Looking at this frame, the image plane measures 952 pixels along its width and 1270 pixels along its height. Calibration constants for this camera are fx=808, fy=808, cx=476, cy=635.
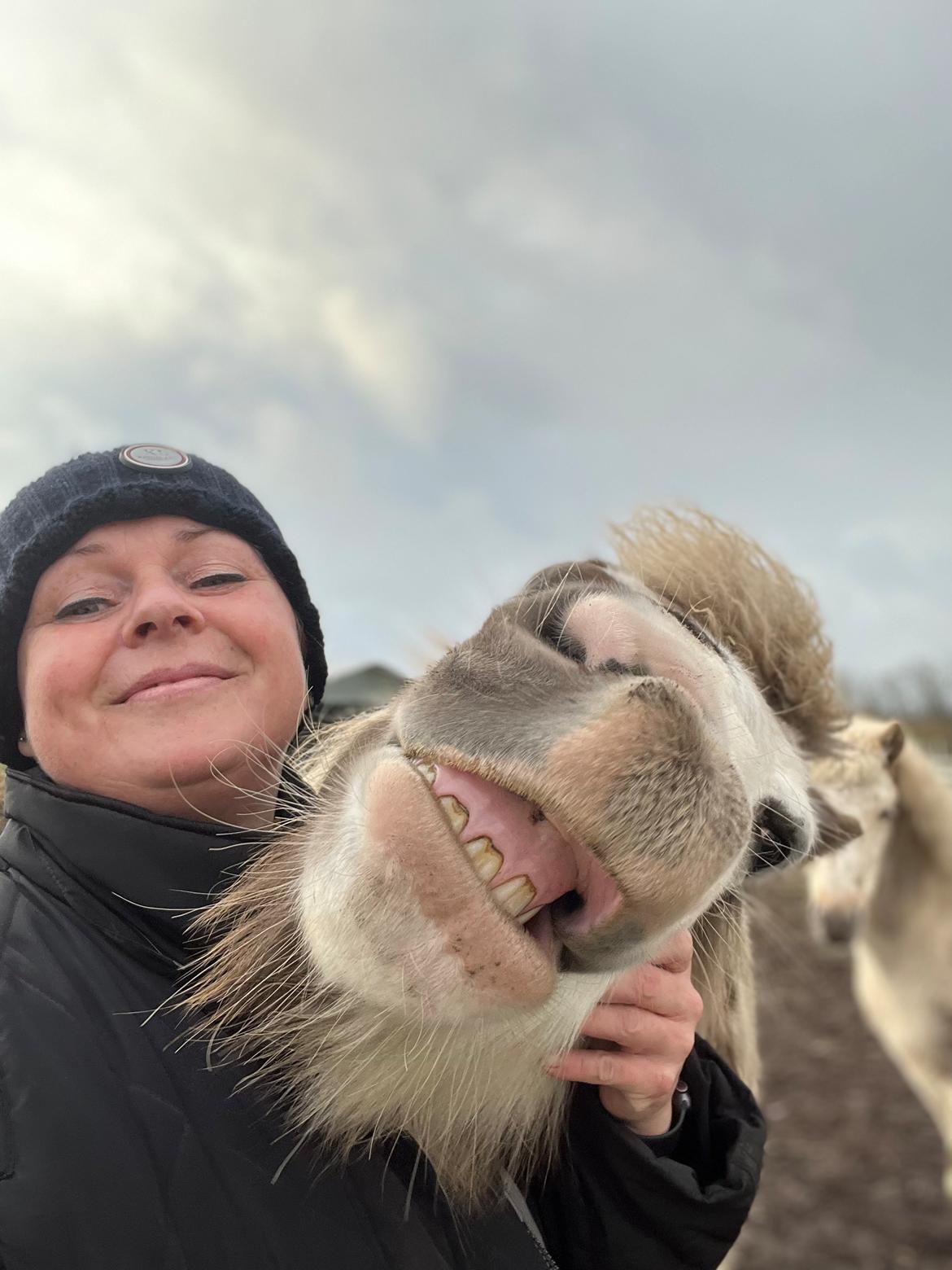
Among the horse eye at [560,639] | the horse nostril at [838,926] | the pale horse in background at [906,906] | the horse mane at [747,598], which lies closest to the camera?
the horse eye at [560,639]

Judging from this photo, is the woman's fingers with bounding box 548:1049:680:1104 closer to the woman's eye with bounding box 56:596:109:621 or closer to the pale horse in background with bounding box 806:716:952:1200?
the woman's eye with bounding box 56:596:109:621

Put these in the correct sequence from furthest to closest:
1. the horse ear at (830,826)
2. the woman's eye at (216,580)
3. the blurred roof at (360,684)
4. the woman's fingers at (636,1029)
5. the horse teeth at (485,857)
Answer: the blurred roof at (360,684) → the horse ear at (830,826) → the woman's eye at (216,580) → the woman's fingers at (636,1029) → the horse teeth at (485,857)

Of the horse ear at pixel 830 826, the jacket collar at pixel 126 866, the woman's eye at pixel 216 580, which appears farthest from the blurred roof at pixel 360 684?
the jacket collar at pixel 126 866

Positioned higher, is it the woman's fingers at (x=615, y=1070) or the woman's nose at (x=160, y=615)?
the woman's nose at (x=160, y=615)

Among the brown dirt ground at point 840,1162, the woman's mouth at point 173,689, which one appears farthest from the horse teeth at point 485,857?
the brown dirt ground at point 840,1162

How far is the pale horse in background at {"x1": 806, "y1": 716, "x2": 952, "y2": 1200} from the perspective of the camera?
15.7 feet

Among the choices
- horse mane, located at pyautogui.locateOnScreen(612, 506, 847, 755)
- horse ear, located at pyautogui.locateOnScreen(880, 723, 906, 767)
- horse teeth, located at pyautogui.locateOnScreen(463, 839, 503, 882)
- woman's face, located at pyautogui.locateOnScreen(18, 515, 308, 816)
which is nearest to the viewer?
horse teeth, located at pyautogui.locateOnScreen(463, 839, 503, 882)

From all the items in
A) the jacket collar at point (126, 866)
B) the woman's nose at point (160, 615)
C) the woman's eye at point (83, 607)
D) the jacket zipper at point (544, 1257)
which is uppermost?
the woman's eye at point (83, 607)

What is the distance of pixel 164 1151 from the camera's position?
102cm

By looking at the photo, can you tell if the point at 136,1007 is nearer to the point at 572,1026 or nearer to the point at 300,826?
the point at 300,826

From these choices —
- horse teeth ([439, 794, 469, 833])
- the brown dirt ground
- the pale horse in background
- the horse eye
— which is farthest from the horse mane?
the pale horse in background

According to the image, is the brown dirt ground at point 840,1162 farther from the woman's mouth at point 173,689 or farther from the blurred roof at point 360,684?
the blurred roof at point 360,684

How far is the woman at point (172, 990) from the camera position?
998mm

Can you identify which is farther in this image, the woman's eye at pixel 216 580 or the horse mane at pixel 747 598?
the horse mane at pixel 747 598
